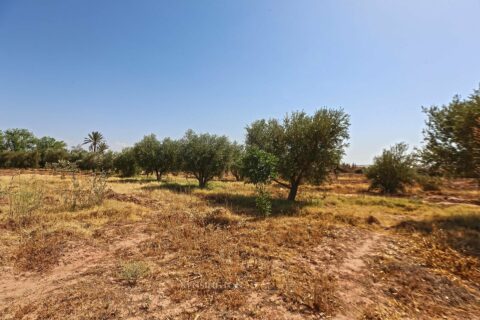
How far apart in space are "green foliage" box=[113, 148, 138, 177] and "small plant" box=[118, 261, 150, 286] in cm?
3883

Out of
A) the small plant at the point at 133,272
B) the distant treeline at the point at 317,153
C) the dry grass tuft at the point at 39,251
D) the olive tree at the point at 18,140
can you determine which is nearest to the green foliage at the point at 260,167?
the distant treeline at the point at 317,153

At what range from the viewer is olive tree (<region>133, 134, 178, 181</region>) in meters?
35.5

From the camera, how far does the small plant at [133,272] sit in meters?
6.63

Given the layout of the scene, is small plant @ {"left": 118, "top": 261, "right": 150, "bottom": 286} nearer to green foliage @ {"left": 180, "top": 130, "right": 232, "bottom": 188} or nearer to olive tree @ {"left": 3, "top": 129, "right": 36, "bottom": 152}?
green foliage @ {"left": 180, "top": 130, "right": 232, "bottom": 188}

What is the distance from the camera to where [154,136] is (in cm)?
3797

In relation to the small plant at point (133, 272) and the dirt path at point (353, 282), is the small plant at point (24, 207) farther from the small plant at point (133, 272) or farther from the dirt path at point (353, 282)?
the dirt path at point (353, 282)

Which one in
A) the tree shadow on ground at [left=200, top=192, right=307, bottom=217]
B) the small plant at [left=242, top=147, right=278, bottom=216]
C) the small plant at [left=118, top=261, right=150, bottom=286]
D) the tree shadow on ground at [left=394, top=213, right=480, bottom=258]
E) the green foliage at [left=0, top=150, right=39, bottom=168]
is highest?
the green foliage at [left=0, top=150, right=39, bottom=168]

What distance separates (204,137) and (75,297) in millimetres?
24983

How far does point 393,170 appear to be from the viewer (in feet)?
94.1

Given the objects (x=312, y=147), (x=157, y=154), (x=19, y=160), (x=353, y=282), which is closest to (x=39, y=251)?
(x=353, y=282)

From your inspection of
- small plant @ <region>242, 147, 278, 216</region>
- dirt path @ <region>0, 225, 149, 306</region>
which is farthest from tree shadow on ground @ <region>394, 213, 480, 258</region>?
dirt path @ <region>0, 225, 149, 306</region>

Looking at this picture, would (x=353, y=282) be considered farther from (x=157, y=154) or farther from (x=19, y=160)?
(x=19, y=160)

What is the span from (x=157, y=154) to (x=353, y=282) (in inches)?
1308

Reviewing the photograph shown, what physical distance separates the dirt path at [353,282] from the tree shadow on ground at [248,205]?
5981 mm
